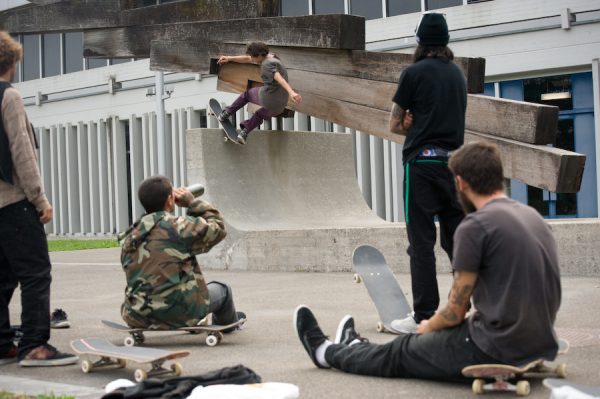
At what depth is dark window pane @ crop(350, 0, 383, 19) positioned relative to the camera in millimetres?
25922

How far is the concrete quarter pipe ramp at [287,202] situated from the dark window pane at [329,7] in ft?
39.3

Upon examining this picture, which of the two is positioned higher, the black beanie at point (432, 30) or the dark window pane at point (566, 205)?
the black beanie at point (432, 30)

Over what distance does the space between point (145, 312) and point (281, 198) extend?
27.0ft

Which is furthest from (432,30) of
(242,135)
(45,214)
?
(242,135)

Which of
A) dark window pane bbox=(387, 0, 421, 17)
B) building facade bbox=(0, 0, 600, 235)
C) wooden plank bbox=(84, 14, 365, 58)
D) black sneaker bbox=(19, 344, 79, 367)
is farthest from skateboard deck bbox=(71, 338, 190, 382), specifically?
dark window pane bbox=(387, 0, 421, 17)

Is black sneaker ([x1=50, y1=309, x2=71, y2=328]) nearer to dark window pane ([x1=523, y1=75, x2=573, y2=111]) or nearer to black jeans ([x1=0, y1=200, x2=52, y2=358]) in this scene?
black jeans ([x1=0, y1=200, x2=52, y2=358])

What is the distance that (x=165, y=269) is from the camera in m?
6.20

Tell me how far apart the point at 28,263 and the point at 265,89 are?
6.84 m

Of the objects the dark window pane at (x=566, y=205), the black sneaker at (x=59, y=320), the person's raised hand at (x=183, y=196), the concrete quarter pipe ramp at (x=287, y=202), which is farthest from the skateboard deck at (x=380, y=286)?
the dark window pane at (x=566, y=205)

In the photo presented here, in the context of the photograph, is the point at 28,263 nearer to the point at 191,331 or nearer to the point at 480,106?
the point at 191,331

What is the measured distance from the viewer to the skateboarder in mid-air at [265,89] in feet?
38.6

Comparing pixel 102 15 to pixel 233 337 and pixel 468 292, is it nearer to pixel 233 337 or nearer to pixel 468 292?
pixel 233 337

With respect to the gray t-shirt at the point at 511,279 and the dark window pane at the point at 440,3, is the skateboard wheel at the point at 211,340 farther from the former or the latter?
the dark window pane at the point at 440,3

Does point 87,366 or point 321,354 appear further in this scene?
point 87,366
